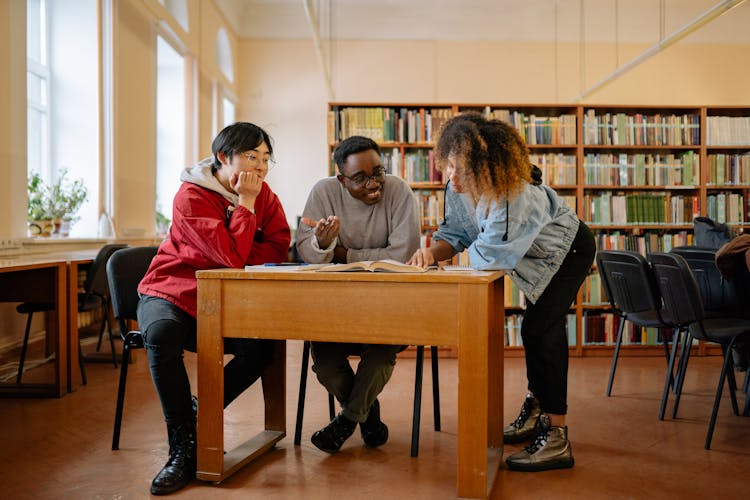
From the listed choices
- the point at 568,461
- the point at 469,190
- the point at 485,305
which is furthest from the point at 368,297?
the point at 568,461

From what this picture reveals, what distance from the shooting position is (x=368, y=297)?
6.81ft

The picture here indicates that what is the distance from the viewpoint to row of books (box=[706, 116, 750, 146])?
5.38m

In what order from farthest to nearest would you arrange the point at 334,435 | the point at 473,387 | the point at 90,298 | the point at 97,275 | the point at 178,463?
1. the point at 90,298
2. the point at 97,275
3. the point at 334,435
4. the point at 178,463
5. the point at 473,387

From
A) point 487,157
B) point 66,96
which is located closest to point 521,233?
point 487,157

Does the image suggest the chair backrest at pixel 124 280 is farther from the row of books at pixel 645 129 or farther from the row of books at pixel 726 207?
the row of books at pixel 726 207

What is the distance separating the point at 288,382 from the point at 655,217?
321 cm

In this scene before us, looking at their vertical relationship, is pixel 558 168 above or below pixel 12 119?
below

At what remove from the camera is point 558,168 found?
5254mm

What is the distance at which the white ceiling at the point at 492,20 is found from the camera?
29.0 ft

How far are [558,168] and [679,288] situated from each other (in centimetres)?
243

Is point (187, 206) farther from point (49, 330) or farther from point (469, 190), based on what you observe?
point (49, 330)

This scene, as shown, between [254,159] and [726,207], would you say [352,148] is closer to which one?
[254,159]

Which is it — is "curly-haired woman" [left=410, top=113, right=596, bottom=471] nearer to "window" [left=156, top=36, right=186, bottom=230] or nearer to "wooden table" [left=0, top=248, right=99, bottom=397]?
"wooden table" [left=0, top=248, right=99, bottom=397]

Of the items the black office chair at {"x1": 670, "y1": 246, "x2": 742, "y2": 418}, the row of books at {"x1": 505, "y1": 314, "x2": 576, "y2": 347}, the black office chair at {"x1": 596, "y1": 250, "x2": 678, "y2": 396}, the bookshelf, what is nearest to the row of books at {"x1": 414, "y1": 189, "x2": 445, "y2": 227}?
the bookshelf
